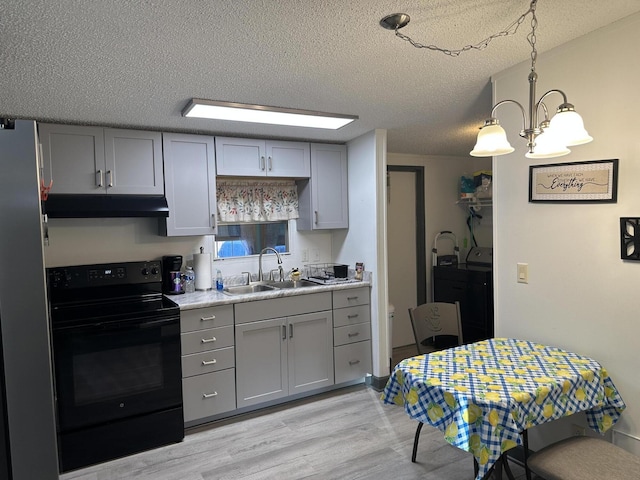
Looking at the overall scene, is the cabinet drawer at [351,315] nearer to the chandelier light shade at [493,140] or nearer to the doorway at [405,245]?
the doorway at [405,245]

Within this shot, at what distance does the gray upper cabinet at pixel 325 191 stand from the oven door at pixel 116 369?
1.53 meters

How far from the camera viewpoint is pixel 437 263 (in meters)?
4.89

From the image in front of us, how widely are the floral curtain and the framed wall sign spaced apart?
86.6 inches

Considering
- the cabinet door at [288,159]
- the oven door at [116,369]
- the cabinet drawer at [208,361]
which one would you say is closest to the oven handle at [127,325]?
the oven door at [116,369]

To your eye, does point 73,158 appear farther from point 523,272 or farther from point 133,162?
point 523,272

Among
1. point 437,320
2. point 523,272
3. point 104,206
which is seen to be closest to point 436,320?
point 437,320

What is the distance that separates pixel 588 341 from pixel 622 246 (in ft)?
1.61

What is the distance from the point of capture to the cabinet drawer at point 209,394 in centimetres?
299

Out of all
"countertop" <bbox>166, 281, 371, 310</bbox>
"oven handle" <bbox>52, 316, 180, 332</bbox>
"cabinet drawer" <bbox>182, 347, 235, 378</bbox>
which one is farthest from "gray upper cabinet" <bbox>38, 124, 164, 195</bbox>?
"cabinet drawer" <bbox>182, 347, 235, 378</bbox>

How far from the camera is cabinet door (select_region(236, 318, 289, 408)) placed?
126 inches

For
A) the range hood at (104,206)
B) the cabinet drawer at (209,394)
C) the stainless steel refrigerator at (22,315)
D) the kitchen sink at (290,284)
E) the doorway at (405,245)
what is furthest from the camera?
the doorway at (405,245)

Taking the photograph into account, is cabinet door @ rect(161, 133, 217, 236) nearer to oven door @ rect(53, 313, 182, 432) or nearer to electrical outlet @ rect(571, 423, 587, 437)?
oven door @ rect(53, 313, 182, 432)

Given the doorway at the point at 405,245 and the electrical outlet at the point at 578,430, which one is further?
the doorway at the point at 405,245

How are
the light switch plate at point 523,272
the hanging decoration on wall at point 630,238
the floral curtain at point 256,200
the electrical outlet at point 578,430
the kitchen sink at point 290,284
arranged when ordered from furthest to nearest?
the kitchen sink at point 290,284
the floral curtain at point 256,200
the light switch plate at point 523,272
the electrical outlet at point 578,430
the hanging decoration on wall at point 630,238
